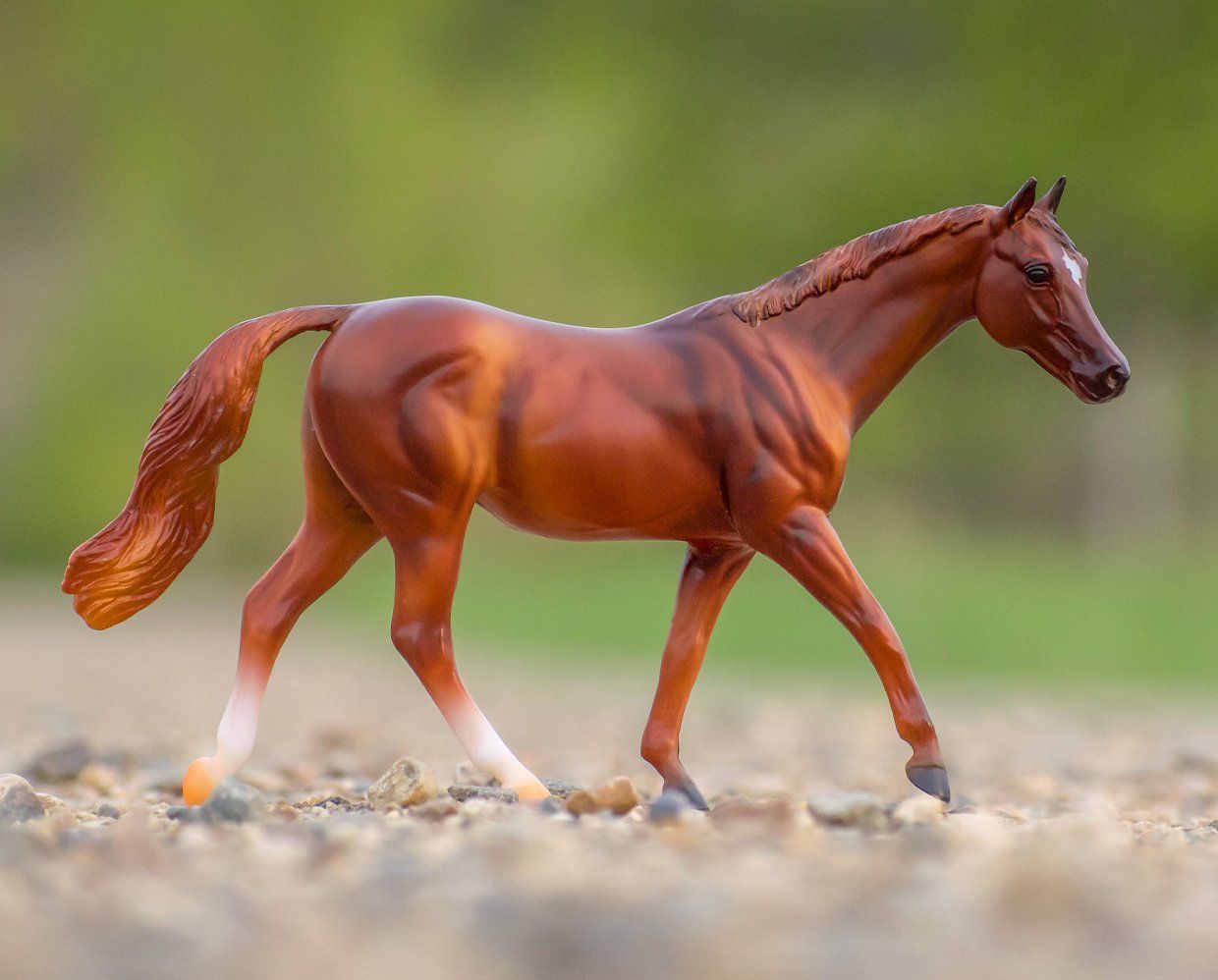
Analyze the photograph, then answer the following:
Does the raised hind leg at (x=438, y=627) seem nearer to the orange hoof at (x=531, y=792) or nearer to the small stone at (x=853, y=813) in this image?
the orange hoof at (x=531, y=792)

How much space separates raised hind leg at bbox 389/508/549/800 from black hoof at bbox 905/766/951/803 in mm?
781

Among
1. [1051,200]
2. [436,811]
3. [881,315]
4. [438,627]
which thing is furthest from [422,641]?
[1051,200]

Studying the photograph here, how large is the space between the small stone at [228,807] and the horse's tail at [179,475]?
0.71 metres

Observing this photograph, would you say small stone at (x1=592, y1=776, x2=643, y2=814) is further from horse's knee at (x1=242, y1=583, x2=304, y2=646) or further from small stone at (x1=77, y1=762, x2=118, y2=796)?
small stone at (x1=77, y1=762, x2=118, y2=796)

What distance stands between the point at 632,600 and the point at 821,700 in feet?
13.1

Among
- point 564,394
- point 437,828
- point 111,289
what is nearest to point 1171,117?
point 111,289

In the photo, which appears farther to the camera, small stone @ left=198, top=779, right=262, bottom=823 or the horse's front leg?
the horse's front leg

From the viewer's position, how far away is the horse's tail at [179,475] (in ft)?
9.78

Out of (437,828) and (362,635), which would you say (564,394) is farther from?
(362,635)

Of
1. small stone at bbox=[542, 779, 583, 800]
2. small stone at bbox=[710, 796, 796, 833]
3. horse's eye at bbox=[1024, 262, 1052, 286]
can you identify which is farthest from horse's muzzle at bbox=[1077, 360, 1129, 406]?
small stone at bbox=[542, 779, 583, 800]

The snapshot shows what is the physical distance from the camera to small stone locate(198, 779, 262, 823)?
2.47 m

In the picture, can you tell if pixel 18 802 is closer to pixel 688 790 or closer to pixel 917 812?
pixel 688 790

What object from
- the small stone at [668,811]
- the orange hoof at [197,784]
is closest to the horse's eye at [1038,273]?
the small stone at [668,811]

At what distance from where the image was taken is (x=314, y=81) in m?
16.4
